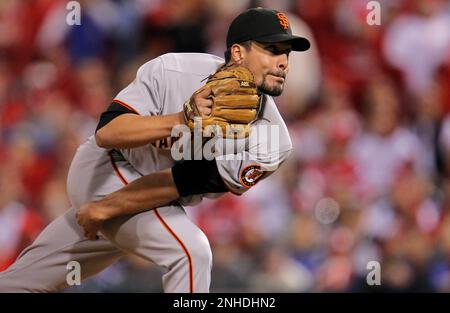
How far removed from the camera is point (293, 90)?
450 centimetres

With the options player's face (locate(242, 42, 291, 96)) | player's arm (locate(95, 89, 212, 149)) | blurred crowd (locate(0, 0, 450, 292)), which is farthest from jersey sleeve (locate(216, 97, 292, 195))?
blurred crowd (locate(0, 0, 450, 292))

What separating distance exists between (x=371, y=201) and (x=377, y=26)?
1.08 m

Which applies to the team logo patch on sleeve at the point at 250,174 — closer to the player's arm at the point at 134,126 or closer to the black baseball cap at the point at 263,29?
the player's arm at the point at 134,126

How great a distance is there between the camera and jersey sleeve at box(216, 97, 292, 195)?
2.28 metres

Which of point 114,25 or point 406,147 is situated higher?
point 114,25

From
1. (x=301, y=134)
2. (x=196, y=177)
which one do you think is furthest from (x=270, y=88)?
(x=301, y=134)

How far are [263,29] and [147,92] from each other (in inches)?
14.2

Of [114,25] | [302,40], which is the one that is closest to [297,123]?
[114,25]

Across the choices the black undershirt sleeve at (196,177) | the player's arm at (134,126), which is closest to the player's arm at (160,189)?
the black undershirt sleeve at (196,177)

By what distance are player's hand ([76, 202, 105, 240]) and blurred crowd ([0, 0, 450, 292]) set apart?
108 centimetres

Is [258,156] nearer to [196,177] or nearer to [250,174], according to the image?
[250,174]

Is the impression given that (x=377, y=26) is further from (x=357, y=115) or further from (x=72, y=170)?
(x=72, y=170)

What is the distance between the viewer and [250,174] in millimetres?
2295

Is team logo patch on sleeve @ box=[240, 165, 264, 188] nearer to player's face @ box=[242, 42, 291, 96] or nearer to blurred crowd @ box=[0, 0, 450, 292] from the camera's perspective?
player's face @ box=[242, 42, 291, 96]
